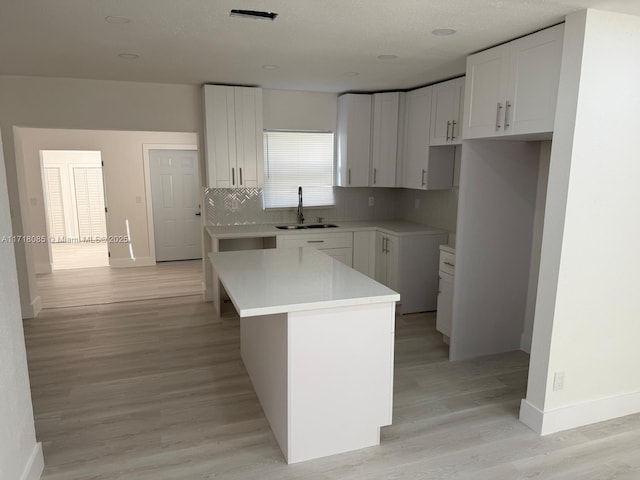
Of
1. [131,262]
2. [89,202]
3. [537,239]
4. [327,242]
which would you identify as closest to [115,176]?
[131,262]

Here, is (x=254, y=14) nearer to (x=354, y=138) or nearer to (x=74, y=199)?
(x=354, y=138)

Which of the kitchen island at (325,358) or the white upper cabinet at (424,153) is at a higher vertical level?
the white upper cabinet at (424,153)

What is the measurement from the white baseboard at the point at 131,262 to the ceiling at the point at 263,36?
351 centimetres

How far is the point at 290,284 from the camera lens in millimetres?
2508

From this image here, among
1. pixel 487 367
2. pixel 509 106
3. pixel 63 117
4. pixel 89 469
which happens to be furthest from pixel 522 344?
pixel 63 117

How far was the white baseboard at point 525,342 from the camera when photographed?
3725mm

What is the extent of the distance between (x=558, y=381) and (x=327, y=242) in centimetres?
270

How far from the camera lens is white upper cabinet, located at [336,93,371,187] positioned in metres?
4.86

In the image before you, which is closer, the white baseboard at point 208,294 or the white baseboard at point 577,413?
the white baseboard at point 577,413

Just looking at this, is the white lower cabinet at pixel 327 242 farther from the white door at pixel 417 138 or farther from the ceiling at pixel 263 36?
the ceiling at pixel 263 36

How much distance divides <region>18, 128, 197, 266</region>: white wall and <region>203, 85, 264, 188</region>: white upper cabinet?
2.64 meters

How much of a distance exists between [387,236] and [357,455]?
2.67 metres

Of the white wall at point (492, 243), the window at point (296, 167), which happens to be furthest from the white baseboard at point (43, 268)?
the white wall at point (492, 243)

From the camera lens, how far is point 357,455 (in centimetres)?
239
